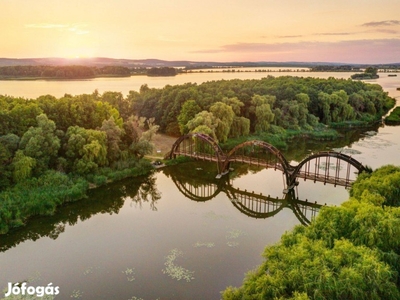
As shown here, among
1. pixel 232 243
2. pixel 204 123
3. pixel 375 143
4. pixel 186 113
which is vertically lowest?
pixel 232 243

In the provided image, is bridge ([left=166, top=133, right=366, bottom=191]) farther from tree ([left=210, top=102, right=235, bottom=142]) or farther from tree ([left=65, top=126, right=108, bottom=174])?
tree ([left=65, top=126, right=108, bottom=174])

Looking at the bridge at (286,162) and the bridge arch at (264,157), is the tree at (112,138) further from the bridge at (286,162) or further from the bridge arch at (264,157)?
the bridge arch at (264,157)

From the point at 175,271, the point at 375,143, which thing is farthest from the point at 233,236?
the point at 375,143

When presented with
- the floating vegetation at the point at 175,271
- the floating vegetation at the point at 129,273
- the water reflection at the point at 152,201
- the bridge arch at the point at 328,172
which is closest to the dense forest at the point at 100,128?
the water reflection at the point at 152,201

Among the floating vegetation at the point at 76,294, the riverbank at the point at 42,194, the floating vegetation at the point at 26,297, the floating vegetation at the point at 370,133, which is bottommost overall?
the floating vegetation at the point at 76,294

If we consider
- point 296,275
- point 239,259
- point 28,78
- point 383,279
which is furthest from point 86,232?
point 28,78

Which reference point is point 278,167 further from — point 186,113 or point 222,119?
point 186,113
